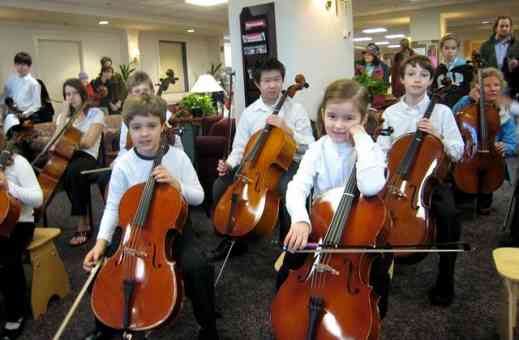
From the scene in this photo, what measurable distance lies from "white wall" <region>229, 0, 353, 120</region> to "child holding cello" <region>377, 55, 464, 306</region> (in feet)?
8.13

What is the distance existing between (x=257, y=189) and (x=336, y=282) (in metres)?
0.96

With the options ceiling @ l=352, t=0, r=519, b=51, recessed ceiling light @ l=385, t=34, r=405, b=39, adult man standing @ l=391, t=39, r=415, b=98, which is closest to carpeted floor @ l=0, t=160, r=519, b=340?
adult man standing @ l=391, t=39, r=415, b=98

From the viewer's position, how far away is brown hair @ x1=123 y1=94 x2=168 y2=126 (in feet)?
5.57

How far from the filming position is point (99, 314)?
1382 mm

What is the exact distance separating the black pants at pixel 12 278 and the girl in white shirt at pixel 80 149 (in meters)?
1.02

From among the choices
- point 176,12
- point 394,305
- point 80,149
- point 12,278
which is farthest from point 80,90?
point 176,12

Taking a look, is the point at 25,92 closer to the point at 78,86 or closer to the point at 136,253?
the point at 78,86

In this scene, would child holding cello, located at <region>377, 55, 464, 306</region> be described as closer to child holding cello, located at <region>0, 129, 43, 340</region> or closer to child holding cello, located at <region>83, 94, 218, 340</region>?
child holding cello, located at <region>83, 94, 218, 340</region>

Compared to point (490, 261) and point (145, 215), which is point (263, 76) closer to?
point (145, 215)

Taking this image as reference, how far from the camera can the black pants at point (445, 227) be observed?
1907 millimetres

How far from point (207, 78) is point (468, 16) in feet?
24.7

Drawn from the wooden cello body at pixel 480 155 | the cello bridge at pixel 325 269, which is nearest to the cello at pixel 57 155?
the cello bridge at pixel 325 269

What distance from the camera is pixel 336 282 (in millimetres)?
1222

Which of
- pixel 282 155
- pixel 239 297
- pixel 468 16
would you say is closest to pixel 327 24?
pixel 282 155
